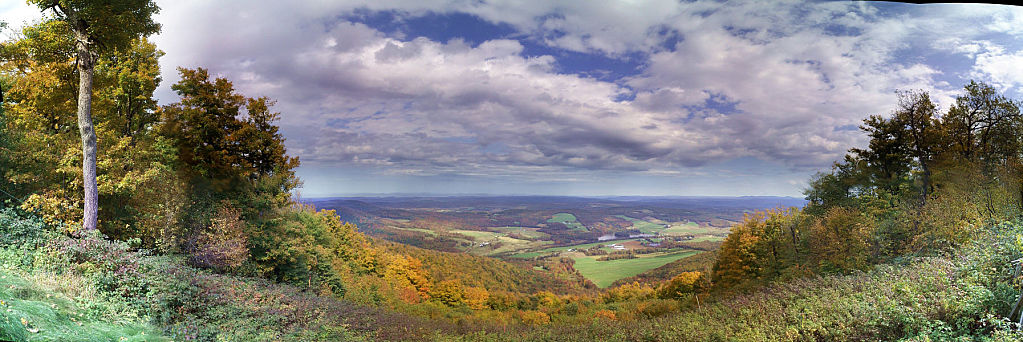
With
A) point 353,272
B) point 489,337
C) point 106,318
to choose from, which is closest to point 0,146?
point 106,318

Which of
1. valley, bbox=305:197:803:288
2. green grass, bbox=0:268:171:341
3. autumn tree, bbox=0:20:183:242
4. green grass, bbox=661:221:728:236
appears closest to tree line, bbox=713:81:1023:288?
valley, bbox=305:197:803:288

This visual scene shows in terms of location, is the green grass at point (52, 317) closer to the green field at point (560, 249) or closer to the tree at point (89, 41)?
the tree at point (89, 41)

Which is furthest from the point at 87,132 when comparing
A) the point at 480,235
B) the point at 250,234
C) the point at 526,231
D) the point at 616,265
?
the point at 616,265

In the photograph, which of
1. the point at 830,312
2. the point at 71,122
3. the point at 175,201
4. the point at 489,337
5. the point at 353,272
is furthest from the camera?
the point at 353,272

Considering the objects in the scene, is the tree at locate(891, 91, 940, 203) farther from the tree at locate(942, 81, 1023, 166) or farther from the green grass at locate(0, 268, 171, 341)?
the green grass at locate(0, 268, 171, 341)

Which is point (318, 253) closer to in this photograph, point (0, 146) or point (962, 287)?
point (0, 146)

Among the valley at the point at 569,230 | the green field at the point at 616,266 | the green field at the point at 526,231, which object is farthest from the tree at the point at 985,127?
the green field at the point at 526,231
